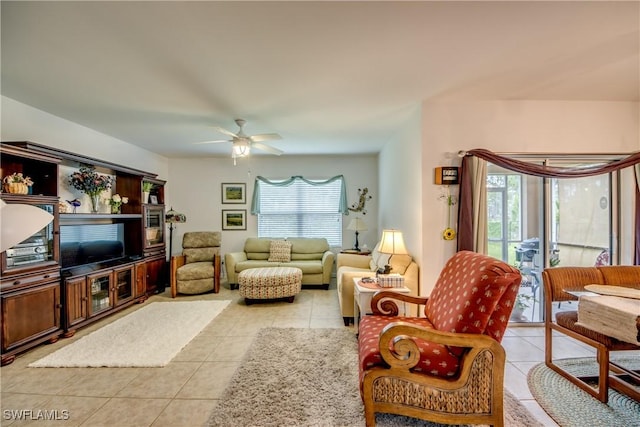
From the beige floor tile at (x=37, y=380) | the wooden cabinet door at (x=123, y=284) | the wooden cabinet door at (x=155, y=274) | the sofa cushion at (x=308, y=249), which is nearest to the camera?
the beige floor tile at (x=37, y=380)

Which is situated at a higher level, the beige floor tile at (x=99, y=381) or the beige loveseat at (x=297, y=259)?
the beige loveseat at (x=297, y=259)

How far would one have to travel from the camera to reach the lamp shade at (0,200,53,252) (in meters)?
0.94

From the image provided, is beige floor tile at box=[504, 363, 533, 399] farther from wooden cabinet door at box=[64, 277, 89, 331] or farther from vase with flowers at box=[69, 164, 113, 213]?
vase with flowers at box=[69, 164, 113, 213]

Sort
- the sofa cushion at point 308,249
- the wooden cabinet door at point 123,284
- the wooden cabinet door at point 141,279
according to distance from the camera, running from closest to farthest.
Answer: the wooden cabinet door at point 123,284 → the wooden cabinet door at point 141,279 → the sofa cushion at point 308,249

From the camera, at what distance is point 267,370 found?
2301mm

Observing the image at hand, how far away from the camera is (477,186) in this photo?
2.89m

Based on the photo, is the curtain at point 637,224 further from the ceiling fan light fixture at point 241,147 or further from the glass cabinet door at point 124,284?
the glass cabinet door at point 124,284

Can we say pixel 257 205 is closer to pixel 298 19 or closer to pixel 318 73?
pixel 318 73

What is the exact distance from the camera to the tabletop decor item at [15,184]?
2.51 m

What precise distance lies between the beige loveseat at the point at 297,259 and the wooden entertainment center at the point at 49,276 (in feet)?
4.70

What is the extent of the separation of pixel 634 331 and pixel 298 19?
2.74 meters

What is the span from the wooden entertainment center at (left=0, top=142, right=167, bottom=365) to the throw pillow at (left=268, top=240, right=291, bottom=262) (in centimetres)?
215

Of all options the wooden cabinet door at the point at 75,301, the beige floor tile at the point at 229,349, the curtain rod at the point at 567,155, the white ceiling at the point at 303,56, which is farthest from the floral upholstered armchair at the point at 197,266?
the curtain rod at the point at 567,155

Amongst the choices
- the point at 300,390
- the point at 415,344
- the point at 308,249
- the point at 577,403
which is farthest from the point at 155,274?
the point at 577,403
